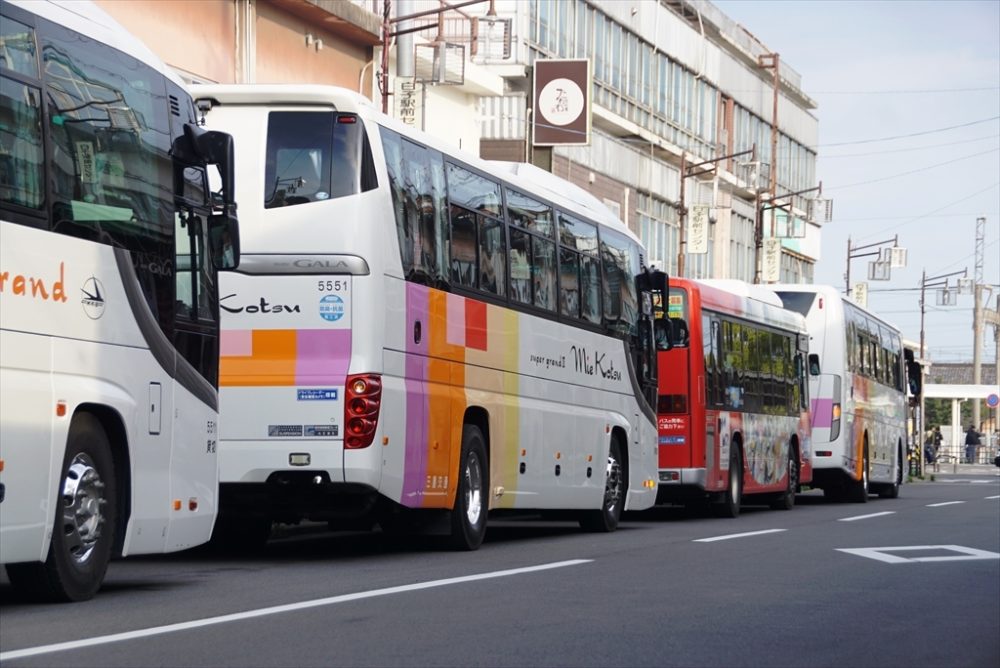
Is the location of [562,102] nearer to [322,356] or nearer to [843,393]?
[843,393]

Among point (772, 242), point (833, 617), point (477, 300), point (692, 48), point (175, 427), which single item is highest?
point (692, 48)

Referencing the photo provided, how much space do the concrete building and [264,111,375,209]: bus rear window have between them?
10.7 metres

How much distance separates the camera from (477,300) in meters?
17.1

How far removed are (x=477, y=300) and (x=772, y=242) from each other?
56.8 meters

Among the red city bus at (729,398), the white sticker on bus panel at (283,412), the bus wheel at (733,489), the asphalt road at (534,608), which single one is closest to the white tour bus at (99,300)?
the asphalt road at (534,608)

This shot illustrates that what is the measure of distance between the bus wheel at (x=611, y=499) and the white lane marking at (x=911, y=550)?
12.9 ft

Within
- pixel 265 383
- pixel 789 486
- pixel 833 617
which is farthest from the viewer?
pixel 789 486

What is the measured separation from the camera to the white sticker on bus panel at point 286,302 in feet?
48.0

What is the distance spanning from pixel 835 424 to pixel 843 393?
2.38 feet

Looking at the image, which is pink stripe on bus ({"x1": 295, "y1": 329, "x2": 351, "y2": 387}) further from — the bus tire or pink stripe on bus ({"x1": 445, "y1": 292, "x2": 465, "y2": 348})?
the bus tire

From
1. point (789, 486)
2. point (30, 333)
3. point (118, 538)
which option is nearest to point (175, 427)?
point (118, 538)

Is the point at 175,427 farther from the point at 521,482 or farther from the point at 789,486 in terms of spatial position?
the point at 789,486

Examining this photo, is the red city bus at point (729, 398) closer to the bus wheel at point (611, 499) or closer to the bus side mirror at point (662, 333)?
the bus side mirror at point (662, 333)

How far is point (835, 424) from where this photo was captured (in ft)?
116
